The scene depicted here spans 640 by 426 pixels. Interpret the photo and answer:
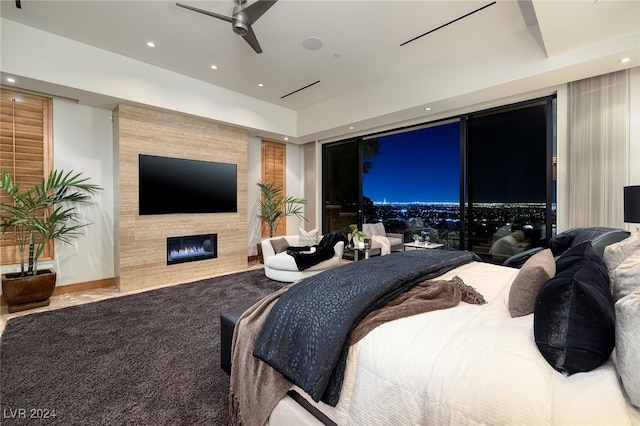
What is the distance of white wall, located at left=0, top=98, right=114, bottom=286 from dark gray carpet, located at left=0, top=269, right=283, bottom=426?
3.23ft

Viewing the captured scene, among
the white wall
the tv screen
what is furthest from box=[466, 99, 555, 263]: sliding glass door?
the white wall

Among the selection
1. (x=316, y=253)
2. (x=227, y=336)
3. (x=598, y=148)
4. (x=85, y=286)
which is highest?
(x=598, y=148)

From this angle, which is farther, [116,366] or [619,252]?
[116,366]

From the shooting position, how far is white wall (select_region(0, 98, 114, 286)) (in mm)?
3809

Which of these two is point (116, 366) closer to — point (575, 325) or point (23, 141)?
point (575, 325)

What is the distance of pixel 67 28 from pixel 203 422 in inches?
171

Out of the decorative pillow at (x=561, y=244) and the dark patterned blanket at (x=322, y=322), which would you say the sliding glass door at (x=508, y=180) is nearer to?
the decorative pillow at (x=561, y=244)

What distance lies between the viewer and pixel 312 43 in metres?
3.45

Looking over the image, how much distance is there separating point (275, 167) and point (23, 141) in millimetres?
3936

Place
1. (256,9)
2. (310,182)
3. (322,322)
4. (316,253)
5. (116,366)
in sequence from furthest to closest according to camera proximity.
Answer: (310,182), (316,253), (256,9), (116,366), (322,322)

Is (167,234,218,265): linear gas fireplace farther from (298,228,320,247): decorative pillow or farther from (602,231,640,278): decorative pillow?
(602,231,640,278): decorative pillow

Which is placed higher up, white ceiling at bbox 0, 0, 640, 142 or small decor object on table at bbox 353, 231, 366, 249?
white ceiling at bbox 0, 0, 640, 142

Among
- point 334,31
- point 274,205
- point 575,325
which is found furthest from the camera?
point 274,205

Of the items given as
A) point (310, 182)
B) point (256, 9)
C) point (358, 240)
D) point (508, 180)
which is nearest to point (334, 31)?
point (256, 9)
